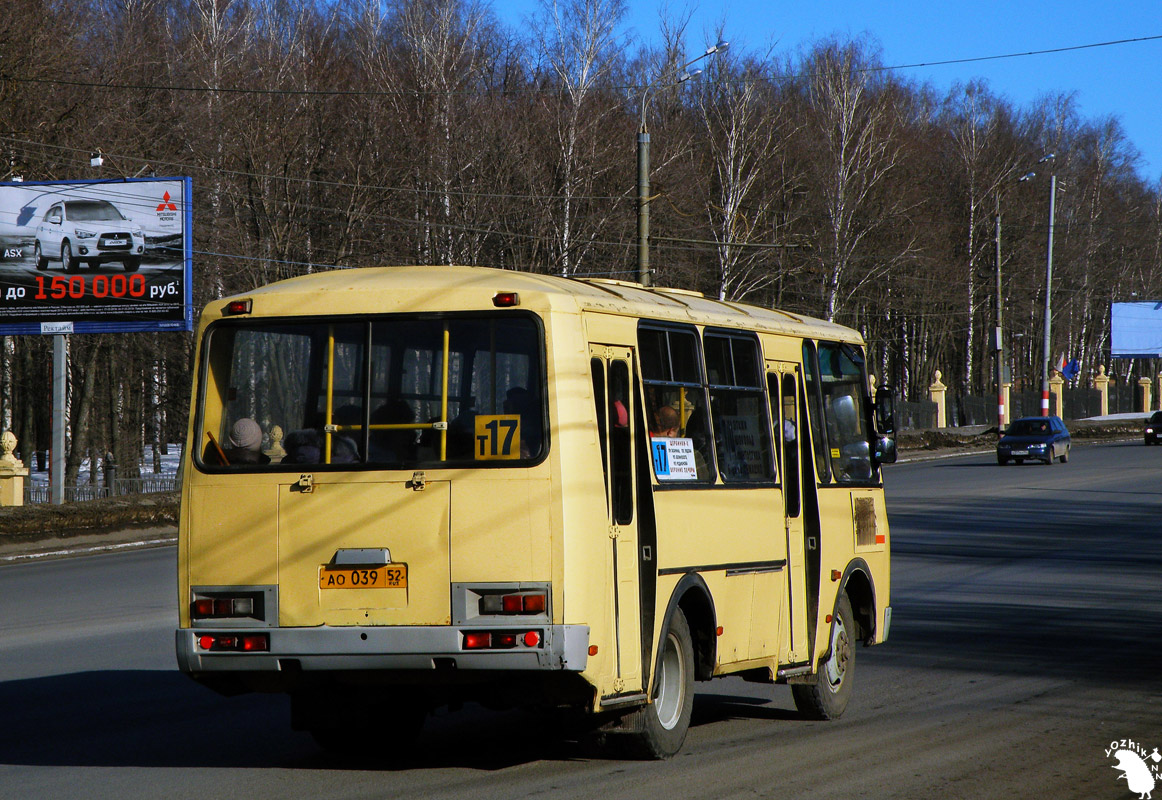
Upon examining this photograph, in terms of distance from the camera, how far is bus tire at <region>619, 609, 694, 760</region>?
7605 mm

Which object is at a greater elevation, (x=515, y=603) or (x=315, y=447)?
(x=315, y=447)

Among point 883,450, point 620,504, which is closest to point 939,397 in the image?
point 883,450

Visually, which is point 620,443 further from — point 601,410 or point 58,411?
point 58,411

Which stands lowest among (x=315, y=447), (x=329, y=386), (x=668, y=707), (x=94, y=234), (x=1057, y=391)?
(x=668, y=707)

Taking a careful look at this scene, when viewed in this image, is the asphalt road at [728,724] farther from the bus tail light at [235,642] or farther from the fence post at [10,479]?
the fence post at [10,479]

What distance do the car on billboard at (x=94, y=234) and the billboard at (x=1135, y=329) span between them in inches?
2456

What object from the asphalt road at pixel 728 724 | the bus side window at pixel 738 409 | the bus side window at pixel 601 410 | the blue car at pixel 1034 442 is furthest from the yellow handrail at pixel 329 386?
the blue car at pixel 1034 442

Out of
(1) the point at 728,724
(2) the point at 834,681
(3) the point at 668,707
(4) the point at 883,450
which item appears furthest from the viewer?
(4) the point at 883,450

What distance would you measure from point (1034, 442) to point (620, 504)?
38.7 meters

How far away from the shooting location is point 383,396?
738 cm

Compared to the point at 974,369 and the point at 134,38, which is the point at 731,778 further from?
the point at 974,369

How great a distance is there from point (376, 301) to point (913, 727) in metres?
4.11

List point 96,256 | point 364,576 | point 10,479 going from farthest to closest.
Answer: point 96,256 → point 10,479 → point 364,576

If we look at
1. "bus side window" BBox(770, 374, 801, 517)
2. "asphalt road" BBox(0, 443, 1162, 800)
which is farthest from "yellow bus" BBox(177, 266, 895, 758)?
"bus side window" BBox(770, 374, 801, 517)
